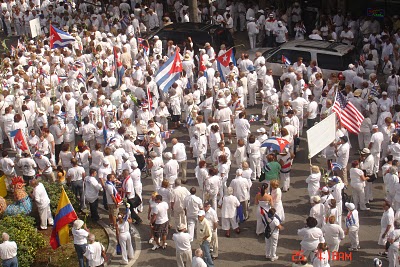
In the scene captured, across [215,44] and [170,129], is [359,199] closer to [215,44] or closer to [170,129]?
[170,129]

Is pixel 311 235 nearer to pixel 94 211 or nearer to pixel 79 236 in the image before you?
pixel 79 236

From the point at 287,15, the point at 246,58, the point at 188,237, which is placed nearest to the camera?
the point at 188,237

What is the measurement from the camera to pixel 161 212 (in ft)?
53.9

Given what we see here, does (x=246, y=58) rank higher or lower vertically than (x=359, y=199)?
higher

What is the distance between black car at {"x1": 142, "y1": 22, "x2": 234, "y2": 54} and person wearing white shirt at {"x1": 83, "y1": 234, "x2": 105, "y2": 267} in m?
13.3

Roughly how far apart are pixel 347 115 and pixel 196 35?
9.95 meters

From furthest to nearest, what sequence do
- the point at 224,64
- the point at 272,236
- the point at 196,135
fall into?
the point at 224,64 → the point at 196,135 → the point at 272,236

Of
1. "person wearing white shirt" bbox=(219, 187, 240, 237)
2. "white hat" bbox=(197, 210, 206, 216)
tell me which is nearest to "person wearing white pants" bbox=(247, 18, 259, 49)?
"person wearing white shirt" bbox=(219, 187, 240, 237)

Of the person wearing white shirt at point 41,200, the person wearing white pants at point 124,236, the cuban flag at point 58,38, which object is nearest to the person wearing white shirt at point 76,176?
the person wearing white shirt at point 41,200

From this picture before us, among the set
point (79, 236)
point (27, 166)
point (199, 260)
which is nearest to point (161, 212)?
point (79, 236)

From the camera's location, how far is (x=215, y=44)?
90.4 feet

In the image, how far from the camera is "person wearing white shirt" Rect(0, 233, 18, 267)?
15.4 m

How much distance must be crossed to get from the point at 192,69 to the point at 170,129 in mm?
2814

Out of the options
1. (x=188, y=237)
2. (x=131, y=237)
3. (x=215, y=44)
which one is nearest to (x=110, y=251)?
(x=131, y=237)
